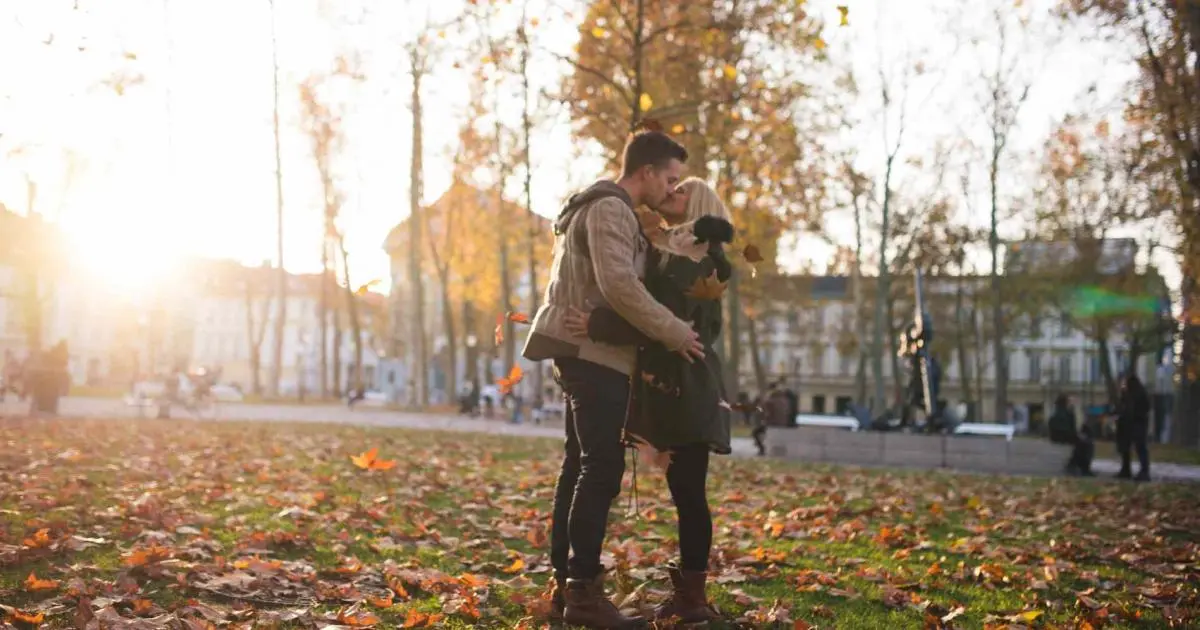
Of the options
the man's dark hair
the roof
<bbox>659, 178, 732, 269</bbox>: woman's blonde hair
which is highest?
the roof

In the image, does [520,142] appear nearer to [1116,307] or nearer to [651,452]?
[1116,307]

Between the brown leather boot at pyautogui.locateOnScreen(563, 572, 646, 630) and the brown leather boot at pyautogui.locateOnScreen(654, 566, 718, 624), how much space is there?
158 millimetres

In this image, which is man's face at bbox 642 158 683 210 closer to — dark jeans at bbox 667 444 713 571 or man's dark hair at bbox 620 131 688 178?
man's dark hair at bbox 620 131 688 178

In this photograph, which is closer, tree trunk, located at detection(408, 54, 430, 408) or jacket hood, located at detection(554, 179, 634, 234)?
jacket hood, located at detection(554, 179, 634, 234)

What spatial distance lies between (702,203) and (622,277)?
2.19ft

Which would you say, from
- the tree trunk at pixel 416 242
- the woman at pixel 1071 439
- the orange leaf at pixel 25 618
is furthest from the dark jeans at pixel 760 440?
the tree trunk at pixel 416 242

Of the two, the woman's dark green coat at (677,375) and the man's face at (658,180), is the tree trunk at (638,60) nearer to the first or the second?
the man's face at (658,180)

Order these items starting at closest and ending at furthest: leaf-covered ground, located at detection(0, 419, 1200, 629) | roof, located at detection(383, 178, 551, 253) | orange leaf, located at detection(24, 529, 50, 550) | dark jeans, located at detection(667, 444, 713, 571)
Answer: dark jeans, located at detection(667, 444, 713, 571) < leaf-covered ground, located at detection(0, 419, 1200, 629) < orange leaf, located at detection(24, 529, 50, 550) < roof, located at detection(383, 178, 551, 253)

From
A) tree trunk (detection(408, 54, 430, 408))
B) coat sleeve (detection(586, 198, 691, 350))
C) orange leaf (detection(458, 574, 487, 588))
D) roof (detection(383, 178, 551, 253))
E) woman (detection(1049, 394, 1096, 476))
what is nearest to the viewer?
coat sleeve (detection(586, 198, 691, 350))

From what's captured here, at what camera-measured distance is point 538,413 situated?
3397 cm

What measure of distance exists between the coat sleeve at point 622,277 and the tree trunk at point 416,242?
100ft

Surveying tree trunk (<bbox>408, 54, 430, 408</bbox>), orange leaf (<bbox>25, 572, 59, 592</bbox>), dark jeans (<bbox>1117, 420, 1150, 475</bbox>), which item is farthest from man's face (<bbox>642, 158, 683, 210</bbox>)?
tree trunk (<bbox>408, 54, 430, 408</bbox>)

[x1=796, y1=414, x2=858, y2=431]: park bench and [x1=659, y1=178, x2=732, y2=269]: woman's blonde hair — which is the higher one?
[x1=659, y1=178, x2=732, y2=269]: woman's blonde hair

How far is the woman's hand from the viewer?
464cm
